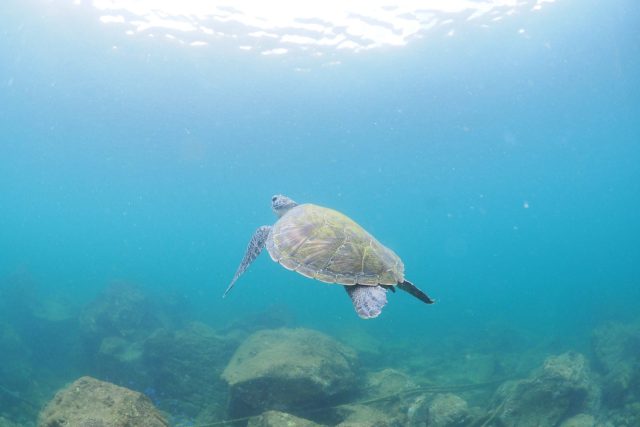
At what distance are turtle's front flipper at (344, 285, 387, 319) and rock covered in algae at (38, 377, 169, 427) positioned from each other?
2.56 m

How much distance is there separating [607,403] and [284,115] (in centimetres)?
2792

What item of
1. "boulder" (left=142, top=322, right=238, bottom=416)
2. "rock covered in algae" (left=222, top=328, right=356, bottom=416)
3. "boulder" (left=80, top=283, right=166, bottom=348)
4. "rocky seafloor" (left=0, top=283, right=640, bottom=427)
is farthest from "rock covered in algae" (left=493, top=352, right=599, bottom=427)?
"boulder" (left=80, top=283, right=166, bottom=348)

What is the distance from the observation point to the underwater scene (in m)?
7.01

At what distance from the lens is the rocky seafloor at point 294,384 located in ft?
18.2

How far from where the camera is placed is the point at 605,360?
11.4 m

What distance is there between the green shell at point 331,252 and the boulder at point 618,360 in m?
7.86

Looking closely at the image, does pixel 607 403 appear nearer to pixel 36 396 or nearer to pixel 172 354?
pixel 172 354

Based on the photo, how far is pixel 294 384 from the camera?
712cm

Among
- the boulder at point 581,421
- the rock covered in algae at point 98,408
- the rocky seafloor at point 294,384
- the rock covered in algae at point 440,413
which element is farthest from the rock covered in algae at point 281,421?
the boulder at point 581,421

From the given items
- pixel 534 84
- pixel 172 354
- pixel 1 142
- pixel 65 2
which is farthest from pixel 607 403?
pixel 1 142

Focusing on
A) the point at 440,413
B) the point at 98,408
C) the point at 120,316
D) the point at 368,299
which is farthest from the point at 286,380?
the point at 120,316

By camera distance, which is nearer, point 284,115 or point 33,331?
point 33,331

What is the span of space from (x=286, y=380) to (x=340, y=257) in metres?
3.69

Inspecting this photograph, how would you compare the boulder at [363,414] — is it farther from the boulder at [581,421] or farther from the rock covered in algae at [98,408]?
the rock covered in algae at [98,408]
